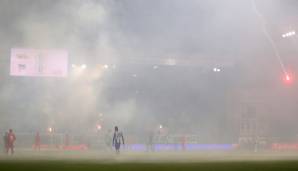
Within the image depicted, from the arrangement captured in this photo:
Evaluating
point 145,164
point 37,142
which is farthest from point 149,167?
point 37,142

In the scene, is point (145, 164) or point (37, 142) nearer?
point (145, 164)

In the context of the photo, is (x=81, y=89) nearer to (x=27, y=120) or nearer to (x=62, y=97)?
(x=62, y=97)

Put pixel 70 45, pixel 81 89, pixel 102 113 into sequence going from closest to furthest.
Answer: pixel 70 45, pixel 81 89, pixel 102 113

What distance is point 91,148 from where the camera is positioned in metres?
36.8

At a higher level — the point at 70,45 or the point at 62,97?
the point at 70,45

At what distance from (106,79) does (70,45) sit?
261 inches

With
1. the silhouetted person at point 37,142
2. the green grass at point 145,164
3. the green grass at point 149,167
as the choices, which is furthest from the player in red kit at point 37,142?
the green grass at point 149,167

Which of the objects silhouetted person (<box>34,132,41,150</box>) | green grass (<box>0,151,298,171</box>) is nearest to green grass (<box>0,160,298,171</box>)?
green grass (<box>0,151,298,171</box>)

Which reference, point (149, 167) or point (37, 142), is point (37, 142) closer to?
point (37, 142)

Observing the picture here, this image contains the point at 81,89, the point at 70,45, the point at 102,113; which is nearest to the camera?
the point at 70,45

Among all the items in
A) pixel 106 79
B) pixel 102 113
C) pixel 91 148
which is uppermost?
pixel 106 79

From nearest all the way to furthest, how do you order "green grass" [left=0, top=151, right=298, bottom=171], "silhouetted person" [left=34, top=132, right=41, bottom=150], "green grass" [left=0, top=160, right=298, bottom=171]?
"green grass" [left=0, top=160, right=298, bottom=171] < "green grass" [left=0, top=151, right=298, bottom=171] < "silhouetted person" [left=34, top=132, right=41, bottom=150]

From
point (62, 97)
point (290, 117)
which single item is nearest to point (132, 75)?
point (62, 97)

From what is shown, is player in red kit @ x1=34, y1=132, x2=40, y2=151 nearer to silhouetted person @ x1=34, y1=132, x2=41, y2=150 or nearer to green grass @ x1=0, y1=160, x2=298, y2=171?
silhouetted person @ x1=34, y1=132, x2=41, y2=150
